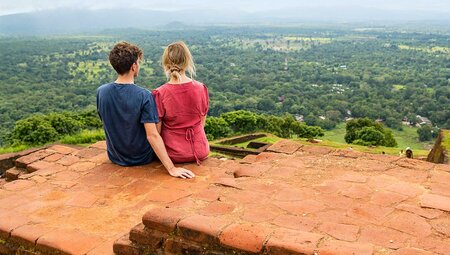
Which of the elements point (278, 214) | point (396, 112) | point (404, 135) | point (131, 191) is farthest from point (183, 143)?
point (396, 112)

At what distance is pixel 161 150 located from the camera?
4129mm

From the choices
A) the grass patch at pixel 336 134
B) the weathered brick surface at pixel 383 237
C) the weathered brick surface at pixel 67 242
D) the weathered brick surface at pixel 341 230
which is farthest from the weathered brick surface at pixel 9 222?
the grass patch at pixel 336 134

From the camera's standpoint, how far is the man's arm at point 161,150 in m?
4.10

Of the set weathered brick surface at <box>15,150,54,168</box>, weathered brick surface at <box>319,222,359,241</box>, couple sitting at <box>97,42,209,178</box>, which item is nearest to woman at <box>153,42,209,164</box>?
couple sitting at <box>97,42,209,178</box>

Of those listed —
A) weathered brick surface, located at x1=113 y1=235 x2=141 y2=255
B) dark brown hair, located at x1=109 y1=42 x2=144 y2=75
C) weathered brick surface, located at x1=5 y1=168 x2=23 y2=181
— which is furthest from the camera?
weathered brick surface, located at x1=5 y1=168 x2=23 y2=181

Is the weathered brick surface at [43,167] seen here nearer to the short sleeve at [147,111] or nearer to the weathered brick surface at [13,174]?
the weathered brick surface at [13,174]

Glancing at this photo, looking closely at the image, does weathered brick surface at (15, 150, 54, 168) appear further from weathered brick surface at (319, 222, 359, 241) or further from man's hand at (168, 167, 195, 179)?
weathered brick surface at (319, 222, 359, 241)

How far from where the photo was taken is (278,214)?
9.18 feet

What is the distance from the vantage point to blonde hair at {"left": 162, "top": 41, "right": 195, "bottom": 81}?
4.08 meters

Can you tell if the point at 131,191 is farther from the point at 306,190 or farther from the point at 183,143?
the point at 306,190

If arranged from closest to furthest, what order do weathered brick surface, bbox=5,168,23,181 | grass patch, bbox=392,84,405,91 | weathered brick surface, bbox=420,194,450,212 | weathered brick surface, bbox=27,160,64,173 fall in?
weathered brick surface, bbox=420,194,450,212 < weathered brick surface, bbox=27,160,64,173 < weathered brick surface, bbox=5,168,23,181 < grass patch, bbox=392,84,405,91

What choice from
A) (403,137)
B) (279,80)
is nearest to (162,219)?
(403,137)

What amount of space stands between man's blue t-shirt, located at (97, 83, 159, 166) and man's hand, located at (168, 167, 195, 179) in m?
0.44

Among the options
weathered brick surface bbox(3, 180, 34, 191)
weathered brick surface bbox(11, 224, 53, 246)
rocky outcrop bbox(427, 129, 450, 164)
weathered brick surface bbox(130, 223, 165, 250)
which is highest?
weathered brick surface bbox(130, 223, 165, 250)
